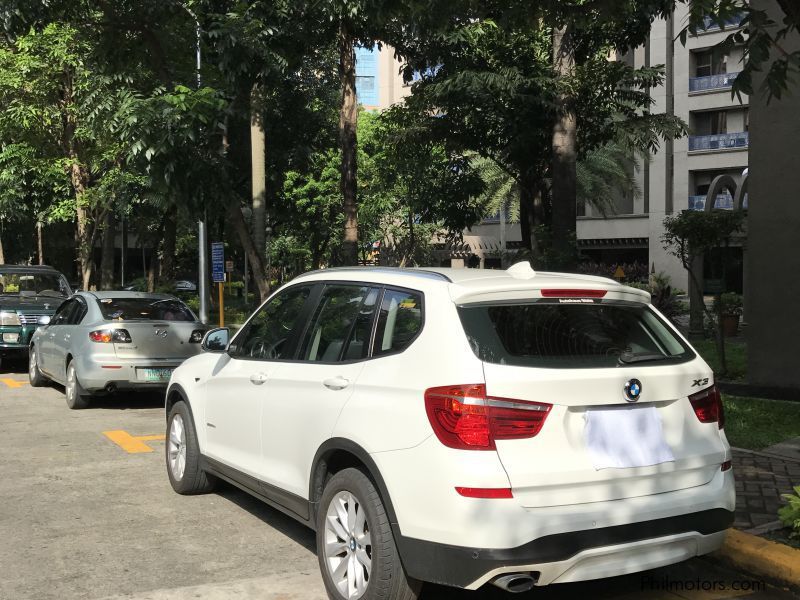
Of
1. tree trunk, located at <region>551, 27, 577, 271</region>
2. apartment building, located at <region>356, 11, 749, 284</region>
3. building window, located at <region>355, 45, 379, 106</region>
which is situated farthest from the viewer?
building window, located at <region>355, 45, 379, 106</region>

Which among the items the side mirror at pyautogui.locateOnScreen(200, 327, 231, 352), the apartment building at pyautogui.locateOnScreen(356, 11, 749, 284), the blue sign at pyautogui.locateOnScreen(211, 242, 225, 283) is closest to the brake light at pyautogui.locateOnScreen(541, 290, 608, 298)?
the side mirror at pyautogui.locateOnScreen(200, 327, 231, 352)

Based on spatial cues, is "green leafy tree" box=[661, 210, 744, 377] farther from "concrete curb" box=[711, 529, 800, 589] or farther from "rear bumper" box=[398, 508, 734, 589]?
"rear bumper" box=[398, 508, 734, 589]

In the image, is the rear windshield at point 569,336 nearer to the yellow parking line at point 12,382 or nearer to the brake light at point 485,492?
the brake light at point 485,492

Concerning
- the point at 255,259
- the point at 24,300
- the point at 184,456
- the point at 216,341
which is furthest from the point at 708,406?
the point at 24,300

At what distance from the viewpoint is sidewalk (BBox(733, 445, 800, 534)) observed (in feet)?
17.7

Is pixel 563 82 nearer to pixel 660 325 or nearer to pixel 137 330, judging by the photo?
pixel 137 330

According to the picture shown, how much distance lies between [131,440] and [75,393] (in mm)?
2406

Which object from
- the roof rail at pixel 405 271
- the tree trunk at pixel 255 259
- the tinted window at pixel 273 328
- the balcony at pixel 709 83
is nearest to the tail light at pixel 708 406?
the roof rail at pixel 405 271

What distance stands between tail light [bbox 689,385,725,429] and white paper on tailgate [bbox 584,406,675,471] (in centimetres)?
29

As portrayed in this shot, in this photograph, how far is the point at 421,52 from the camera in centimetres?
1672

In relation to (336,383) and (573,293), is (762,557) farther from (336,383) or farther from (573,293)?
(336,383)

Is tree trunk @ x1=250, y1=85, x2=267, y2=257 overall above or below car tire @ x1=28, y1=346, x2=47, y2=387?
above

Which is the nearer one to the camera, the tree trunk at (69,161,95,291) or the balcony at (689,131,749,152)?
the tree trunk at (69,161,95,291)

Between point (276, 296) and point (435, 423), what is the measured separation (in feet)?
6.88
